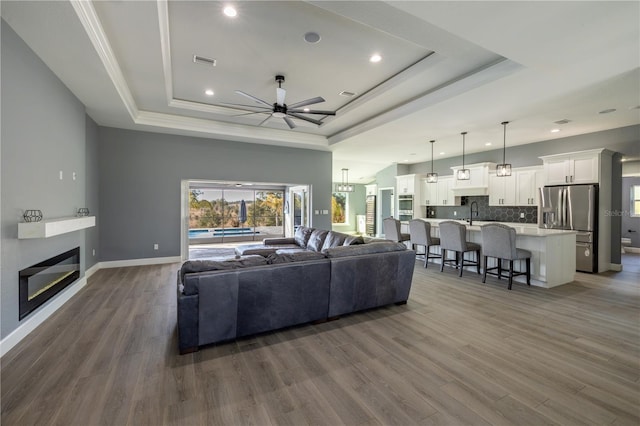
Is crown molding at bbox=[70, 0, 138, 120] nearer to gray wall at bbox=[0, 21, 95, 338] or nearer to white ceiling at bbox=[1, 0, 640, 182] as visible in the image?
white ceiling at bbox=[1, 0, 640, 182]

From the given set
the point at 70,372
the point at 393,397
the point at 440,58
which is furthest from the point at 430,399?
the point at 440,58

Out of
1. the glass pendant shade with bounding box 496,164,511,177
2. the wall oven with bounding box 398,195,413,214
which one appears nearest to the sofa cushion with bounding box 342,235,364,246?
the glass pendant shade with bounding box 496,164,511,177

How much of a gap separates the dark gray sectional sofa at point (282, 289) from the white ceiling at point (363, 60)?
235 centimetres

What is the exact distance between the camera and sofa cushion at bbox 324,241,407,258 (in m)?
3.24

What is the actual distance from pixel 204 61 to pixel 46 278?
130 inches

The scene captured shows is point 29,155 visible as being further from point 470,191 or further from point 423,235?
point 470,191

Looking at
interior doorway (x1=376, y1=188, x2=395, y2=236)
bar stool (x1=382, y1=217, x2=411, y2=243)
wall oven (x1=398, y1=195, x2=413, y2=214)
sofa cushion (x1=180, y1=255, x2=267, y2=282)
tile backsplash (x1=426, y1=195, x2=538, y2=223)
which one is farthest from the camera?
interior doorway (x1=376, y1=188, x2=395, y2=236)

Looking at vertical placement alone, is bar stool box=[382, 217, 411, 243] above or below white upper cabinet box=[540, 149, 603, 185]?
below

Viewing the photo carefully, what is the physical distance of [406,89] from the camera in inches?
174

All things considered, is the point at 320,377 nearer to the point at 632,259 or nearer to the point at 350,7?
the point at 350,7

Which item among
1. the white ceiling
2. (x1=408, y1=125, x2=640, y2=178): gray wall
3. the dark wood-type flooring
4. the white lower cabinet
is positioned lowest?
the dark wood-type flooring

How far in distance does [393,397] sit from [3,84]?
416 cm

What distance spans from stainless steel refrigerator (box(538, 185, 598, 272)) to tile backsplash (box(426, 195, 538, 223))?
103cm

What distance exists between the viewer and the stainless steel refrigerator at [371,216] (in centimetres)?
1190
